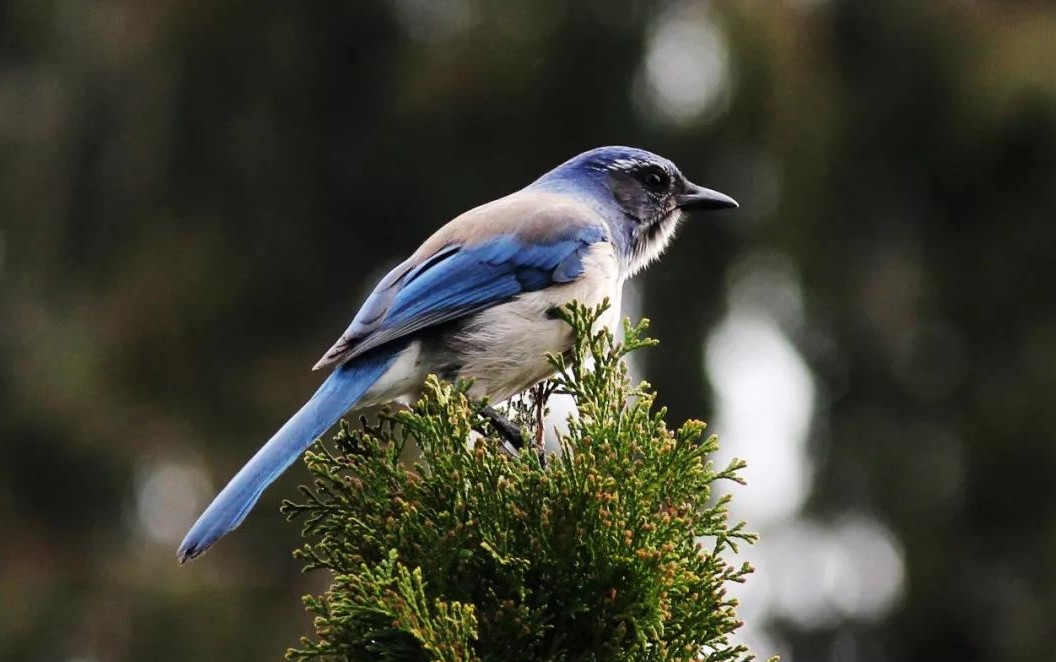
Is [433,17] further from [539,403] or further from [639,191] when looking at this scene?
[539,403]

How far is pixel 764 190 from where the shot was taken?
9.05m

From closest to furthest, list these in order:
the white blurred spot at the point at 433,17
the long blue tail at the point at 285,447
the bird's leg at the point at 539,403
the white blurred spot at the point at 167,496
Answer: the long blue tail at the point at 285,447, the bird's leg at the point at 539,403, the white blurred spot at the point at 433,17, the white blurred spot at the point at 167,496

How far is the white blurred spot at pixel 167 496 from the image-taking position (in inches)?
379

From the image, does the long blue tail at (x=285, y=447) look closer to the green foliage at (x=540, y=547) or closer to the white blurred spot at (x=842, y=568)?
the green foliage at (x=540, y=547)

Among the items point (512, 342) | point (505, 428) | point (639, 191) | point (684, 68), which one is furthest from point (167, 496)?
point (505, 428)

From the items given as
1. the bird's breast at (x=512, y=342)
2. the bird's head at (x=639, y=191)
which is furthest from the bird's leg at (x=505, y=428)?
the bird's head at (x=639, y=191)

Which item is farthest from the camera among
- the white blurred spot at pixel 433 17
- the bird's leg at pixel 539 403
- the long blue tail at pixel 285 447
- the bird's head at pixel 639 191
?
the white blurred spot at pixel 433 17

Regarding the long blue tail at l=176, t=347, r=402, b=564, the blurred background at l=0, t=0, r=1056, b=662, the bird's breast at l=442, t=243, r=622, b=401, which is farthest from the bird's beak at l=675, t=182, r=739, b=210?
the blurred background at l=0, t=0, r=1056, b=662

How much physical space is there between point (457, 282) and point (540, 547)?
4.68 ft

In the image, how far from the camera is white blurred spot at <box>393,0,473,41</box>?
9344 millimetres

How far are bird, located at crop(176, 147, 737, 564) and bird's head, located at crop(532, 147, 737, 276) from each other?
165 millimetres

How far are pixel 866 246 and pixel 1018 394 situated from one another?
4.28 feet

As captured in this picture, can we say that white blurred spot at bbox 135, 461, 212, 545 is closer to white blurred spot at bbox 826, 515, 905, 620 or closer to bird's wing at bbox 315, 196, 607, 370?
A: white blurred spot at bbox 826, 515, 905, 620

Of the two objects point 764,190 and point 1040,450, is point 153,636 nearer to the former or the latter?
point 764,190
